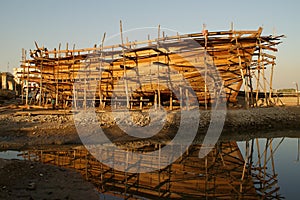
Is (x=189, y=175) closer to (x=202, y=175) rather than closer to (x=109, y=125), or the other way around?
(x=202, y=175)

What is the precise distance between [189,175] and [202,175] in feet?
1.30

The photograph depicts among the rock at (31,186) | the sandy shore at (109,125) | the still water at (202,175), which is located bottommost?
the still water at (202,175)

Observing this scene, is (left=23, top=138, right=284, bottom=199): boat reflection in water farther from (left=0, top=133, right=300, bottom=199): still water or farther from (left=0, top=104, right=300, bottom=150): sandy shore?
(left=0, top=104, right=300, bottom=150): sandy shore

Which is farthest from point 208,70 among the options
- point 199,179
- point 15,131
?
point 15,131

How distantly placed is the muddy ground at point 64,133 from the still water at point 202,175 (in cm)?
82

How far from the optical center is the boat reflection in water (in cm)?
636

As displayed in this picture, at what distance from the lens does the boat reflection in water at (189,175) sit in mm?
6359

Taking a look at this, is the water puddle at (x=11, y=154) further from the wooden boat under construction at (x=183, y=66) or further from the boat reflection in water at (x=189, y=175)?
the wooden boat under construction at (x=183, y=66)

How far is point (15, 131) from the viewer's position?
12836mm

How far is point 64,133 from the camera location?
12.8 metres

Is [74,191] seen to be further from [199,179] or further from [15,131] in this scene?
[15,131]

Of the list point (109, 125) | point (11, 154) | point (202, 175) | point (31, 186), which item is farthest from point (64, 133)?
point (202, 175)

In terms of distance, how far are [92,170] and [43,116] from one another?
8.14m

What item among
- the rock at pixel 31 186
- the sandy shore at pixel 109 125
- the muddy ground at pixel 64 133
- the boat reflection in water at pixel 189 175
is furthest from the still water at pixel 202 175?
the sandy shore at pixel 109 125
